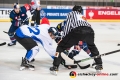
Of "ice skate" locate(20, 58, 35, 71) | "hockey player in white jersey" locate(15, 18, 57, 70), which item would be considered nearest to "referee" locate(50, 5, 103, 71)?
"hockey player in white jersey" locate(15, 18, 57, 70)

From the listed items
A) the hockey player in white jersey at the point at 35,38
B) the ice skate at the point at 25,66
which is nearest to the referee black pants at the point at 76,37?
the hockey player in white jersey at the point at 35,38

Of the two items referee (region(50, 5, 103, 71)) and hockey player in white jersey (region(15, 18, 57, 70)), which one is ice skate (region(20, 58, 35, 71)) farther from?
referee (region(50, 5, 103, 71))

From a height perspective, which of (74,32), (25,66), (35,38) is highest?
(74,32)

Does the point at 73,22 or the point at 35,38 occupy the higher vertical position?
the point at 73,22

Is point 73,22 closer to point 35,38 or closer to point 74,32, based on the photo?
point 74,32

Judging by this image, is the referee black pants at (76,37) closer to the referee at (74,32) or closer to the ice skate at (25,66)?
the referee at (74,32)

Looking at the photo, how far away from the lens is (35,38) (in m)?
3.72

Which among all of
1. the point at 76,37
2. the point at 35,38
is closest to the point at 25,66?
the point at 35,38

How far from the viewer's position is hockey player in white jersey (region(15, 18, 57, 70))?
3.61 m

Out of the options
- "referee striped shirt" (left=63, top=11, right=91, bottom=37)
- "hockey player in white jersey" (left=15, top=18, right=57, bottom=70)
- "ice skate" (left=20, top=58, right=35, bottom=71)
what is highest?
"referee striped shirt" (left=63, top=11, right=91, bottom=37)

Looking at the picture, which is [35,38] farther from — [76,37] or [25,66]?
[76,37]

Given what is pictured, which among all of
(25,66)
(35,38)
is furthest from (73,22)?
(25,66)

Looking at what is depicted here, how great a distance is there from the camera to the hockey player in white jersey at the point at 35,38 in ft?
11.9

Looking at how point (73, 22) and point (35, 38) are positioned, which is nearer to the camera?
point (73, 22)
